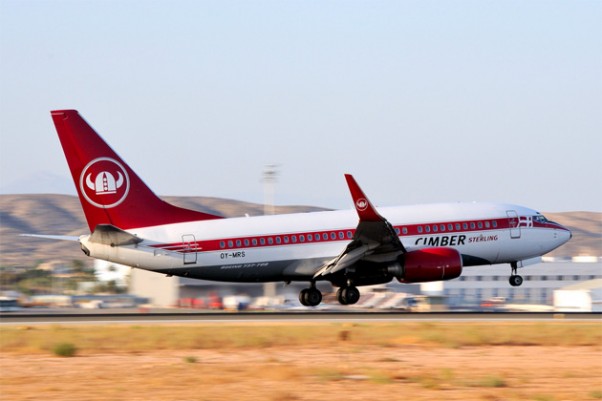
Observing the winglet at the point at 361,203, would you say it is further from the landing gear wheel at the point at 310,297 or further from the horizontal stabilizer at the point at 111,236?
the horizontal stabilizer at the point at 111,236

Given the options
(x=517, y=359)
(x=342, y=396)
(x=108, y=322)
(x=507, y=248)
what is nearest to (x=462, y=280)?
(x=507, y=248)

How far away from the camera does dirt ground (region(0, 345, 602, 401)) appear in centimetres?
2584

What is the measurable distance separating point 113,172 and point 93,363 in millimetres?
16034

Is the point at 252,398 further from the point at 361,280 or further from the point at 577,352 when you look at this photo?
the point at 361,280

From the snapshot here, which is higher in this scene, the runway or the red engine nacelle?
the red engine nacelle

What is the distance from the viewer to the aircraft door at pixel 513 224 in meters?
52.2

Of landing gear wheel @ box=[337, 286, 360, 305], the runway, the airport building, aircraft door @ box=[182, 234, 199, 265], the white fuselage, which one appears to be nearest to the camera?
the white fuselage

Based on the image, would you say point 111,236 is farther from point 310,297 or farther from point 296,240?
point 310,297

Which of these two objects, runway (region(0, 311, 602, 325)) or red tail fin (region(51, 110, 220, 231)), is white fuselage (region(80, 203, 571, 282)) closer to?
red tail fin (region(51, 110, 220, 231))

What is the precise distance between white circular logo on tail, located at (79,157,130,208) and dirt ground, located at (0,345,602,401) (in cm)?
1284

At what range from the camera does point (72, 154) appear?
155 ft

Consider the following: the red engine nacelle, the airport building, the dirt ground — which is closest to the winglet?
the red engine nacelle

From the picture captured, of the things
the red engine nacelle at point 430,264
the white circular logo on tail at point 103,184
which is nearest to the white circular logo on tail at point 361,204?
the red engine nacelle at point 430,264

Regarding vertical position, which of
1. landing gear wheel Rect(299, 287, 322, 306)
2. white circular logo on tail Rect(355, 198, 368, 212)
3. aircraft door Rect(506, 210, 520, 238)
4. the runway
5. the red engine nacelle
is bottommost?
the runway
